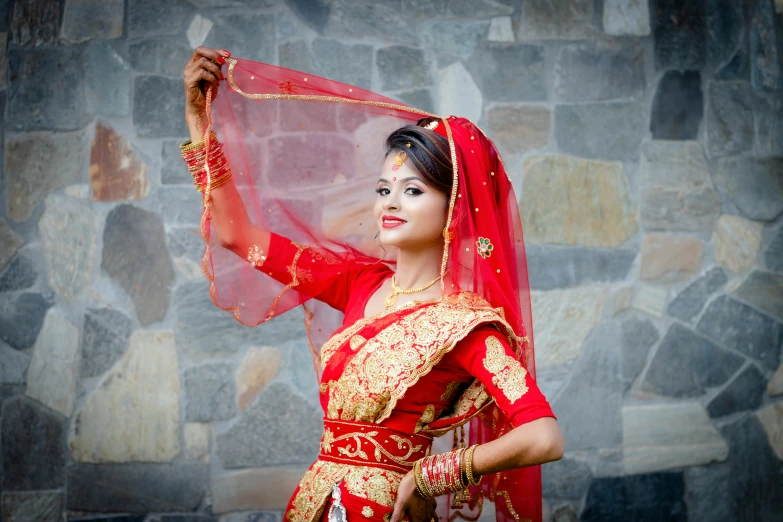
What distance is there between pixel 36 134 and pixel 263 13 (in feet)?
3.32

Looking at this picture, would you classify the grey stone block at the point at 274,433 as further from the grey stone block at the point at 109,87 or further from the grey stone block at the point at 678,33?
the grey stone block at the point at 678,33

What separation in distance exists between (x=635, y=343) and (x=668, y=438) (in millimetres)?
408

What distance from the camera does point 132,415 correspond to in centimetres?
313

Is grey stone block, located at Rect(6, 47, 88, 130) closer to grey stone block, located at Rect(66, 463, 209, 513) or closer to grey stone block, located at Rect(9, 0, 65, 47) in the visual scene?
grey stone block, located at Rect(9, 0, 65, 47)

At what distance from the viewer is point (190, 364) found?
Result: 3148mm

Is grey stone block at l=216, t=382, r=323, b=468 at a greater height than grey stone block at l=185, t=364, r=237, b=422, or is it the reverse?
grey stone block at l=185, t=364, r=237, b=422

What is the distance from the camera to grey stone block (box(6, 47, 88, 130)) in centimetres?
318

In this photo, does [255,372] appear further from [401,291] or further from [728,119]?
[728,119]

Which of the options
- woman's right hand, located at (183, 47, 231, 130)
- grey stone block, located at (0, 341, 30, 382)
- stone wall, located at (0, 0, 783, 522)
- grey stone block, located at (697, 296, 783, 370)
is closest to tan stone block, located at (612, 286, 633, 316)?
stone wall, located at (0, 0, 783, 522)

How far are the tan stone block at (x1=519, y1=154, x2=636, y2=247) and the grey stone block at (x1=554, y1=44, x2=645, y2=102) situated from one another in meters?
0.27

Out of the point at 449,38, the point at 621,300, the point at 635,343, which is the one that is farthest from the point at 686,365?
the point at 449,38

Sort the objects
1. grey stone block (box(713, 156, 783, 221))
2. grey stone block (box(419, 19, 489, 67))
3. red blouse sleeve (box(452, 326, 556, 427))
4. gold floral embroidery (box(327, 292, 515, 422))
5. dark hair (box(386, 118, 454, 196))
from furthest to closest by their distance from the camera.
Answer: grey stone block (box(713, 156, 783, 221)) → grey stone block (box(419, 19, 489, 67)) → dark hair (box(386, 118, 454, 196)) → gold floral embroidery (box(327, 292, 515, 422)) → red blouse sleeve (box(452, 326, 556, 427))

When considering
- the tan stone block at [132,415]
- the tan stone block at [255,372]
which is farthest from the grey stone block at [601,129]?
the tan stone block at [132,415]

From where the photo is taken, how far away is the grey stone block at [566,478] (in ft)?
10.6
